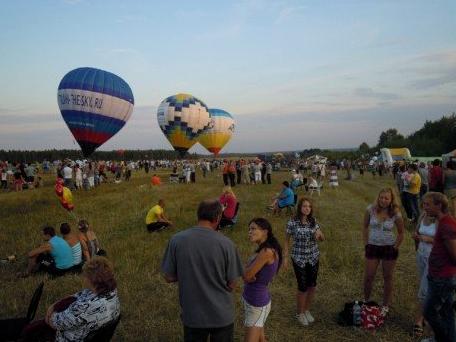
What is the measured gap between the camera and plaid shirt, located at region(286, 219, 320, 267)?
541cm

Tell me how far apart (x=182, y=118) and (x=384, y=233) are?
84.4 ft

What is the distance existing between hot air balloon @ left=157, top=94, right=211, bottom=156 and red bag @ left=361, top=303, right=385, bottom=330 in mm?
25799

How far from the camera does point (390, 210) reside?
552cm

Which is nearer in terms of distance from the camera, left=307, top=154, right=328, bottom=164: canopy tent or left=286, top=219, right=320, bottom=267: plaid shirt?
left=286, top=219, right=320, bottom=267: plaid shirt

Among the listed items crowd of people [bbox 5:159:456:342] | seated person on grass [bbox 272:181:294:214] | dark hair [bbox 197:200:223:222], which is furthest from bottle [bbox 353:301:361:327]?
seated person on grass [bbox 272:181:294:214]

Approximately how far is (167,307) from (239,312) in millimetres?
1078

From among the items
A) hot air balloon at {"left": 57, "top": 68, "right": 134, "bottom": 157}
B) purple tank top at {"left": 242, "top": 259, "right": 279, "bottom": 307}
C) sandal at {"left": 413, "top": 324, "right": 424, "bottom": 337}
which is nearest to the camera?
purple tank top at {"left": 242, "top": 259, "right": 279, "bottom": 307}

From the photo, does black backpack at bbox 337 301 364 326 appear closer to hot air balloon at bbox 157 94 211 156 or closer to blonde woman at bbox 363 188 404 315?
blonde woman at bbox 363 188 404 315

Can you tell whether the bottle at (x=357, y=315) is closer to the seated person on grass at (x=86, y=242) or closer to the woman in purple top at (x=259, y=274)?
the woman in purple top at (x=259, y=274)

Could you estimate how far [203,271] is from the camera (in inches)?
131

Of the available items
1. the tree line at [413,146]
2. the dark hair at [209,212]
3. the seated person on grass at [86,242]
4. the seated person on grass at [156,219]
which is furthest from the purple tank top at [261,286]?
the tree line at [413,146]

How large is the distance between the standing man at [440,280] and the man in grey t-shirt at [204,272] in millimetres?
2251

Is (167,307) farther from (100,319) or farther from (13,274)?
(13,274)

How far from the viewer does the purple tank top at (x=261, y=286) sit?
412cm
